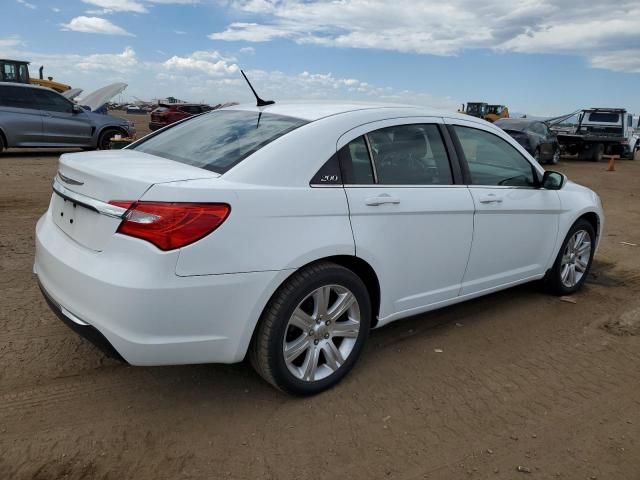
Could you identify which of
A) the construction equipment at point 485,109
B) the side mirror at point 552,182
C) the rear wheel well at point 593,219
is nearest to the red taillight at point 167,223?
the side mirror at point 552,182

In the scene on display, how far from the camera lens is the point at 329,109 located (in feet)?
11.2

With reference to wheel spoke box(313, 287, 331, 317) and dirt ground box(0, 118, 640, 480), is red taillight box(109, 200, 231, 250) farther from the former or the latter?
dirt ground box(0, 118, 640, 480)

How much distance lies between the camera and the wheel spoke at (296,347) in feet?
9.70

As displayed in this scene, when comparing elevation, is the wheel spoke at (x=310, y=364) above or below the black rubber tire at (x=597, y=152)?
below

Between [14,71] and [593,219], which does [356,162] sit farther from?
[14,71]

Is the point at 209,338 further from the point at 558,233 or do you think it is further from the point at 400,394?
the point at 558,233

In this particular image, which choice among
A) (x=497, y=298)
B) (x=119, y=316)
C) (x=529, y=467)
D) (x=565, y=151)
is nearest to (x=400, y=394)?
(x=529, y=467)

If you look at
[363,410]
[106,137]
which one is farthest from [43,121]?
[363,410]

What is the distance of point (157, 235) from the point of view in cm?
250

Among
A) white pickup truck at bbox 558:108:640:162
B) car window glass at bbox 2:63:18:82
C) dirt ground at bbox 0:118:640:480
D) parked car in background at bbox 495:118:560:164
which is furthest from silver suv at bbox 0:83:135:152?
white pickup truck at bbox 558:108:640:162

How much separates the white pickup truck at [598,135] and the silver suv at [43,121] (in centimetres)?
1673

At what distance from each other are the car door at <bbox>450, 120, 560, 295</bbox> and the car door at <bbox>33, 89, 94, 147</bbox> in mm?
12297

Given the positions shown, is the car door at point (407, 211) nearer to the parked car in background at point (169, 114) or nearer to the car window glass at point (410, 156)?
the car window glass at point (410, 156)

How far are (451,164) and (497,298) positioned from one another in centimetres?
170
